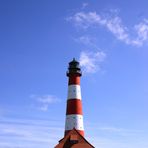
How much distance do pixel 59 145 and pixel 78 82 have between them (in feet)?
29.6

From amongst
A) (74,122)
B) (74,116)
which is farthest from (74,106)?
(74,122)

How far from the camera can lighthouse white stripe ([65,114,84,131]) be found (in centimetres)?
3812

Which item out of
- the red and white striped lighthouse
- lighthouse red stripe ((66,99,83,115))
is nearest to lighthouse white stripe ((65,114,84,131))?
the red and white striped lighthouse

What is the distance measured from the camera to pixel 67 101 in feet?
130

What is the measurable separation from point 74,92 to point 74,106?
5.87 ft

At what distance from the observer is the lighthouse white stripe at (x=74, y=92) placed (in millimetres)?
39406

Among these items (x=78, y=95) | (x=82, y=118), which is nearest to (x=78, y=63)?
(x=78, y=95)

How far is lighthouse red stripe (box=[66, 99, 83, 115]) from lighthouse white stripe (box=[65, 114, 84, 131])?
501mm

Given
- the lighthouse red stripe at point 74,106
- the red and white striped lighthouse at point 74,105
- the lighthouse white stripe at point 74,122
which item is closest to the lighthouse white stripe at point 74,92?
the red and white striped lighthouse at point 74,105

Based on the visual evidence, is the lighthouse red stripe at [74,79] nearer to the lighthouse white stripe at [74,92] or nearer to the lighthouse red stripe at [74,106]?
the lighthouse white stripe at [74,92]

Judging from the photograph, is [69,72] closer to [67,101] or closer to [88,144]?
[67,101]

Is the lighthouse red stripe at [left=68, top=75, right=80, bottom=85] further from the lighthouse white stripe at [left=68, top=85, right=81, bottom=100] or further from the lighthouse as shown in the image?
the lighthouse white stripe at [left=68, top=85, right=81, bottom=100]

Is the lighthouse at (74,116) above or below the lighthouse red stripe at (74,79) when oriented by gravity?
below

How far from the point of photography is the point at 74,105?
1532 inches
